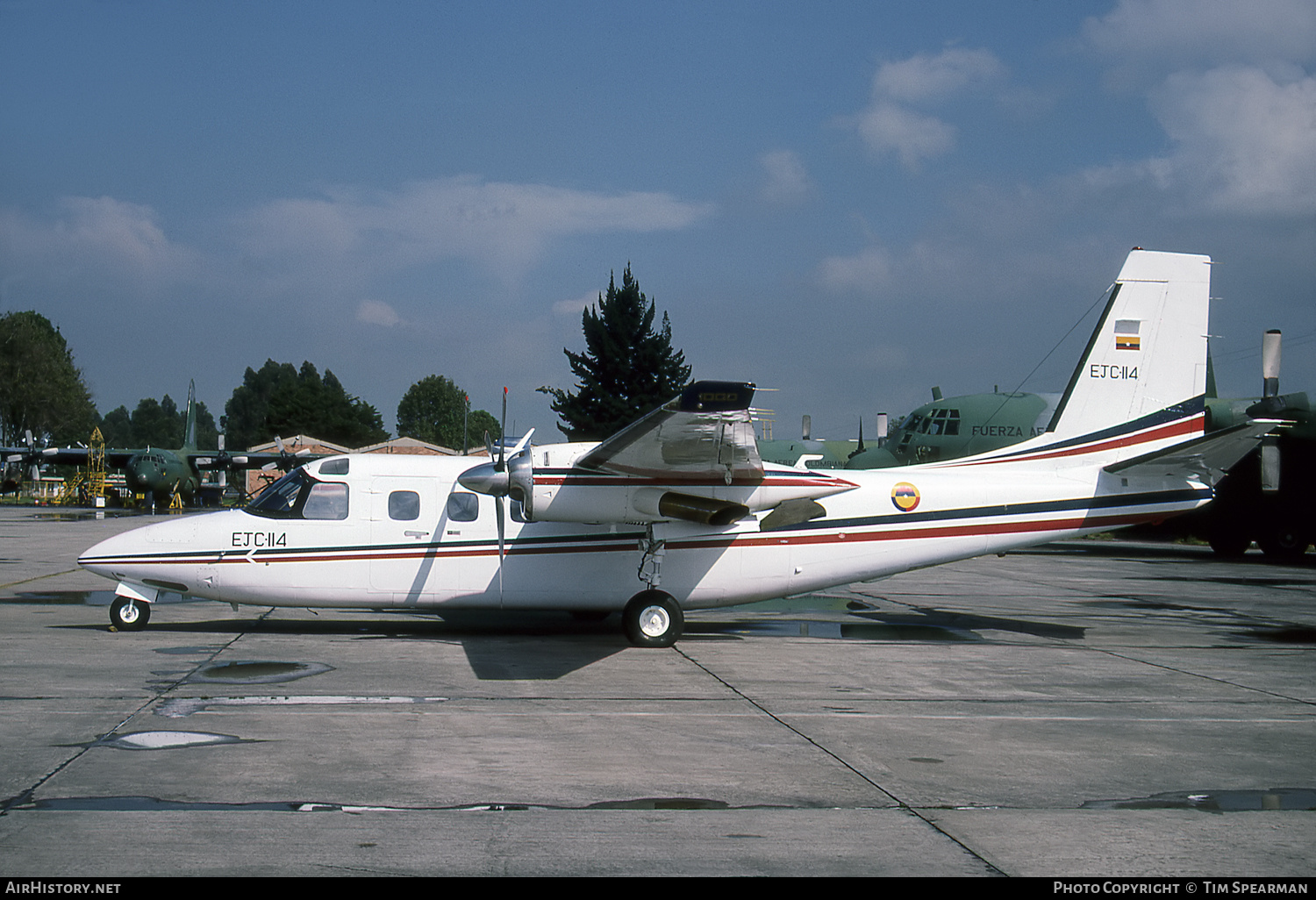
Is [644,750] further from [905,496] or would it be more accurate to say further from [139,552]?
[139,552]

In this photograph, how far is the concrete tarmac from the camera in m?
5.41

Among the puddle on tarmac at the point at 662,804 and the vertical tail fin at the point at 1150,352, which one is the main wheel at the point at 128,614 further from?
the vertical tail fin at the point at 1150,352

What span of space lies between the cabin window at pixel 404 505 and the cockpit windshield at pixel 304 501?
0.59 meters

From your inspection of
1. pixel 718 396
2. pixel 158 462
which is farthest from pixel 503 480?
pixel 158 462

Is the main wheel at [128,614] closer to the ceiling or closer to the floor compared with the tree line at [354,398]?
closer to the floor

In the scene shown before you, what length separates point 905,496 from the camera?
45.8 ft

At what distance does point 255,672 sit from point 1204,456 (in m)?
12.2

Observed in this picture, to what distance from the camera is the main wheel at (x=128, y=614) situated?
43.2ft

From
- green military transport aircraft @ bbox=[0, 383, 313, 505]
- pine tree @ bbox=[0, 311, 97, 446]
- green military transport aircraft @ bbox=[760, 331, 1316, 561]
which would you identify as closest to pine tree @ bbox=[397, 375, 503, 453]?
pine tree @ bbox=[0, 311, 97, 446]

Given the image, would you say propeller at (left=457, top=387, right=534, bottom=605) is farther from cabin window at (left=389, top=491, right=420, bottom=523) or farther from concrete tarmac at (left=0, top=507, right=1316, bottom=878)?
concrete tarmac at (left=0, top=507, right=1316, bottom=878)

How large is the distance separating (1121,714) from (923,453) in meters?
24.4

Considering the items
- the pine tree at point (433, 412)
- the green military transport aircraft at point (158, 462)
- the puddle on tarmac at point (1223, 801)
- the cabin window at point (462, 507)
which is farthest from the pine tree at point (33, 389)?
the puddle on tarmac at point (1223, 801)

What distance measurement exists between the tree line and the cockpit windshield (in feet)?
7.64
